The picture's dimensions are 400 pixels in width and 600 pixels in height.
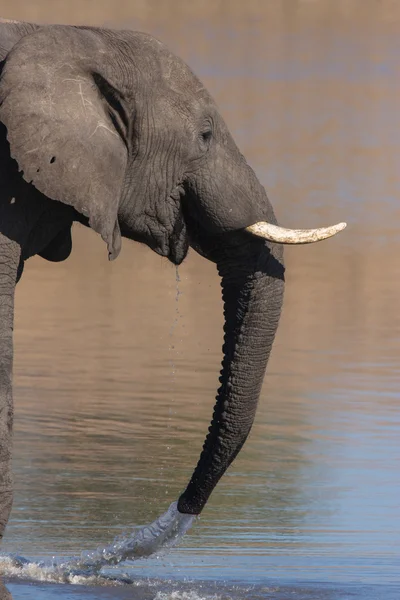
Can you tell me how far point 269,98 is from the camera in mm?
65375

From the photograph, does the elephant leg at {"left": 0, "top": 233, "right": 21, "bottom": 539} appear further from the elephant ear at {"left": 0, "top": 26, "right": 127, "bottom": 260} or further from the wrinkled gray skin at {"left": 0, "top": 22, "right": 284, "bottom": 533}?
the elephant ear at {"left": 0, "top": 26, "right": 127, "bottom": 260}

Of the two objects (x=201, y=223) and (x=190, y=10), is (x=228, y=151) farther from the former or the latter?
(x=190, y=10)

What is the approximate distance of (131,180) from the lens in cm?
618

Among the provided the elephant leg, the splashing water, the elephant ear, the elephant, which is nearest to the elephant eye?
the elephant

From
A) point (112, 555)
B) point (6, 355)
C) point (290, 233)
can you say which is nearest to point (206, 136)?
point (290, 233)

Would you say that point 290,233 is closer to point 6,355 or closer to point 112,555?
point 6,355

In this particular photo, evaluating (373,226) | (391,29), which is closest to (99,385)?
(373,226)

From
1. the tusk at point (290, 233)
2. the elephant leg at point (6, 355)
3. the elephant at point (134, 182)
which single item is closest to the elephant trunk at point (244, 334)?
the elephant at point (134, 182)

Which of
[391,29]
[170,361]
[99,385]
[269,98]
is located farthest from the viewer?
[391,29]

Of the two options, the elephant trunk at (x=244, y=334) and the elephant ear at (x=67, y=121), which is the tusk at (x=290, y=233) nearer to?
the elephant trunk at (x=244, y=334)

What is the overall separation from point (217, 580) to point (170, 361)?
8627 mm

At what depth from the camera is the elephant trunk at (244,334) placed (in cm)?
642

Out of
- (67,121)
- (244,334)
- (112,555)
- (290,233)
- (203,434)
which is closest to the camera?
(67,121)

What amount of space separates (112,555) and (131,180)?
1.82m
